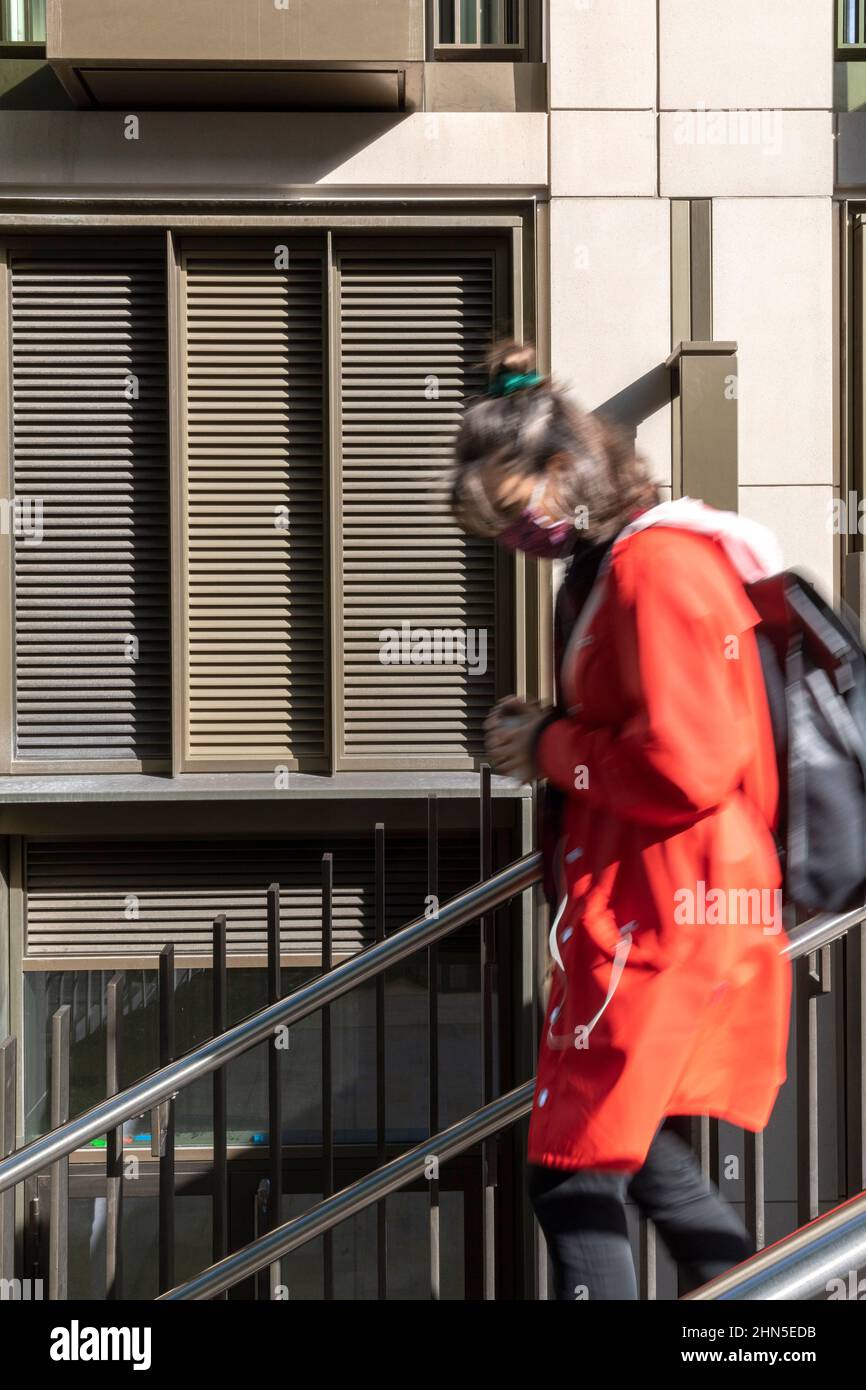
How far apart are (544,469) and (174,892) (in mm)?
4017

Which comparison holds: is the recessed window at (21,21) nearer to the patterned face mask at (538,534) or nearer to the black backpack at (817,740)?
the patterned face mask at (538,534)

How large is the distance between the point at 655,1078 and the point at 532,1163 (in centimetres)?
31

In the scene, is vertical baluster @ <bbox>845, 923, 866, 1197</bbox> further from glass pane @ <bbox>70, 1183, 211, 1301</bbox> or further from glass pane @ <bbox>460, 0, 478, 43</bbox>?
glass pane @ <bbox>460, 0, 478, 43</bbox>

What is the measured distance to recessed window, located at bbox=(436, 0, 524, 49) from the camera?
5.41 meters

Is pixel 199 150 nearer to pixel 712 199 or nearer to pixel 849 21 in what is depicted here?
pixel 712 199

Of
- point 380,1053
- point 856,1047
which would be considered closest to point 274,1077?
point 380,1053

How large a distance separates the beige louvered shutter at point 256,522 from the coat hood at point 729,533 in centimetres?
372

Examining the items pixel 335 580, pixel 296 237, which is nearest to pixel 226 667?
pixel 335 580

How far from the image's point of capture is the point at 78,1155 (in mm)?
5371

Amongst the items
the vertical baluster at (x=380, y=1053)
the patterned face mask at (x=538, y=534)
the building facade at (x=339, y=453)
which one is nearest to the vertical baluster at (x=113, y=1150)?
the vertical baluster at (x=380, y=1053)

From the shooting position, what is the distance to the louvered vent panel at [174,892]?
545 centimetres

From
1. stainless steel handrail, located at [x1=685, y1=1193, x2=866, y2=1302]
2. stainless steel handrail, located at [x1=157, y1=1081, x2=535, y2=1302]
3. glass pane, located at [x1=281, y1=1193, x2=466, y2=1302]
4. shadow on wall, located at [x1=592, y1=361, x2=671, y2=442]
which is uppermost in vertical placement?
shadow on wall, located at [x1=592, y1=361, x2=671, y2=442]

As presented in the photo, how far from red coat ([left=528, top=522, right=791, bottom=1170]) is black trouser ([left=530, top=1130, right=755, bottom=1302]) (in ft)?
0.18

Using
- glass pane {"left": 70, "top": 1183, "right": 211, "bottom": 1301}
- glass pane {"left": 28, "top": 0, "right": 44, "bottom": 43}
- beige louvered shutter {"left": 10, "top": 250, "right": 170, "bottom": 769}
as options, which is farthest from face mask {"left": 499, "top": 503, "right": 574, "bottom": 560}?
glass pane {"left": 28, "top": 0, "right": 44, "bottom": 43}
